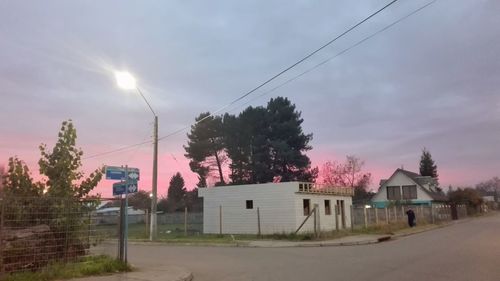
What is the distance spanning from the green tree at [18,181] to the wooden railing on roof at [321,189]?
22.3 metres

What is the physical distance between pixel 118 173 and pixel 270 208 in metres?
20.8

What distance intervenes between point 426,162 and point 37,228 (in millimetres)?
118543

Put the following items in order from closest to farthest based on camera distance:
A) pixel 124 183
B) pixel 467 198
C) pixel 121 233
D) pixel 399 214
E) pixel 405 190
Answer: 1. pixel 121 233
2. pixel 124 183
3. pixel 399 214
4. pixel 405 190
5. pixel 467 198

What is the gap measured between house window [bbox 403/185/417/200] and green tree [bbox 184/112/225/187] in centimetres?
3161

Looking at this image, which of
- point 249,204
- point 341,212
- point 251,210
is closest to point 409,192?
point 341,212

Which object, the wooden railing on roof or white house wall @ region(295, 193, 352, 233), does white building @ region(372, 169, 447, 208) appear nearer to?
white house wall @ region(295, 193, 352, 233)

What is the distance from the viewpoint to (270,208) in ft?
113

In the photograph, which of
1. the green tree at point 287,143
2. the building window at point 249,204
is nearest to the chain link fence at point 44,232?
the building window at point 249,204

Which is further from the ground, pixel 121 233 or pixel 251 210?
pixel 251 210

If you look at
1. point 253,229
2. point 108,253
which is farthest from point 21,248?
point 253,229

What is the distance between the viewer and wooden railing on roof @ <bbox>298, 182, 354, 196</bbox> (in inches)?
1361

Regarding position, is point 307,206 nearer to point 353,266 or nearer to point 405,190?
point 353,266

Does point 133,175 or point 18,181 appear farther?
point 133,175

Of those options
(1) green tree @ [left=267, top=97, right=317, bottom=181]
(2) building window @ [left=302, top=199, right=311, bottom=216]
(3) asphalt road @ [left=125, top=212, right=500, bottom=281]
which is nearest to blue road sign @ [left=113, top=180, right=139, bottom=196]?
(3) asphalt road @ [left=125, top=212, right=500, bottom=281]
